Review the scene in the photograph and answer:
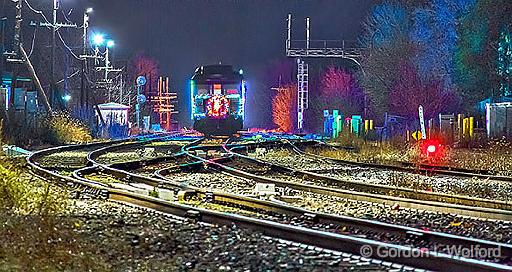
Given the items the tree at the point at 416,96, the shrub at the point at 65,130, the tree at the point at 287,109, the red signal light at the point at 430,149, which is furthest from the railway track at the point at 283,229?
the tree at the point at 287,109

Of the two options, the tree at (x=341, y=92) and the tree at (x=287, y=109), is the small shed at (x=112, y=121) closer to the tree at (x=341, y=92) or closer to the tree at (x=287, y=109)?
the tree at (x=341, y=92)

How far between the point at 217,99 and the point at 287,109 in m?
38.3

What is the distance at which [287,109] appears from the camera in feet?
243

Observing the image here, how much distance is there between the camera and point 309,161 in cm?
1980

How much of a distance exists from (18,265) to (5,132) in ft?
68.8

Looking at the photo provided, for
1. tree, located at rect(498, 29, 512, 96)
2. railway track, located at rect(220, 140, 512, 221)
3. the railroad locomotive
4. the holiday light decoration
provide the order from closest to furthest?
railway track, located at rect(220, 140, 512, 221)
tree, located at rect(498, 29, 512, 96)
the railroad locomotive
the holiday light decoration

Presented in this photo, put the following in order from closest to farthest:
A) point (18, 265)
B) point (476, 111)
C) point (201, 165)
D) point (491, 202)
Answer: point (18, 265) < point (491, 202) < point (201, 165) < point (476, 111)

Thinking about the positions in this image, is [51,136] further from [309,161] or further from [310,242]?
[310,242]

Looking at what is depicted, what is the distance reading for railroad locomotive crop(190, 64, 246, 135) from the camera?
36.0 m

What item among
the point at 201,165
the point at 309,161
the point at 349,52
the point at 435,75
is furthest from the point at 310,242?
the point at 349,52

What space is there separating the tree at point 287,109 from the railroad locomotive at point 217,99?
31086 mm

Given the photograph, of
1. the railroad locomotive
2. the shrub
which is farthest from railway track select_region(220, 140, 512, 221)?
the railroad locomotive

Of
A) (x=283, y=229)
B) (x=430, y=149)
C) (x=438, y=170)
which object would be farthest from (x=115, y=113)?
(x=283, y=229)

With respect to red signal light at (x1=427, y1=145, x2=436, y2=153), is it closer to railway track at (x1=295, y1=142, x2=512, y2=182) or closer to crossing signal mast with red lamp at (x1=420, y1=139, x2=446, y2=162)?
crossing signal mast with red lamp at (x1=420, y1=139, x2=446, y2=162)
